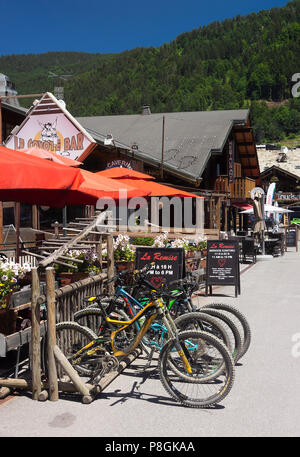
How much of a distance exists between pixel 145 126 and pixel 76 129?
21199mm

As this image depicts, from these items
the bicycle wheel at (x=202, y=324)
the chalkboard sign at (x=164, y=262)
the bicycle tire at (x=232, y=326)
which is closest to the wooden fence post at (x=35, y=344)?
the bicycle wheel at (x=202, y=324)

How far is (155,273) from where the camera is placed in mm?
8305

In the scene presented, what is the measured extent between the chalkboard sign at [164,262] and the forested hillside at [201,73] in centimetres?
6314

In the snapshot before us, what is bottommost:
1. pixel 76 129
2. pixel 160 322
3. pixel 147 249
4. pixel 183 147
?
pixel 160 322

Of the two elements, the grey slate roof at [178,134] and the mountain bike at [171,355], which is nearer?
the mountain bike at [171,355]

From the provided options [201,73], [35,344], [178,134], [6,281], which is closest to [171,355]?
[35,344]

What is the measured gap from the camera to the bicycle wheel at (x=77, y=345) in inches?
218

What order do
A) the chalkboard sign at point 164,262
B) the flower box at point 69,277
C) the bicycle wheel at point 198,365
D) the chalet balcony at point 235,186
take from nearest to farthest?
the bicycle wheel at point 198,365 < the flower box at point 69,277 < the chalkboard sign at point 164,262 < the chalet balcony at point 235,186

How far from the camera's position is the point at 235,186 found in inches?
1330

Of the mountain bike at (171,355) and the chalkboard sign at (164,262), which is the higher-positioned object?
the chalkboard sign at (164,262)

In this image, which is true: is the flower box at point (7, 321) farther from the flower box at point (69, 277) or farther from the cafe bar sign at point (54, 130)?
the cafe bar sign at point (54, 130)

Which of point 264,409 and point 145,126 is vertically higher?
point 145,126
